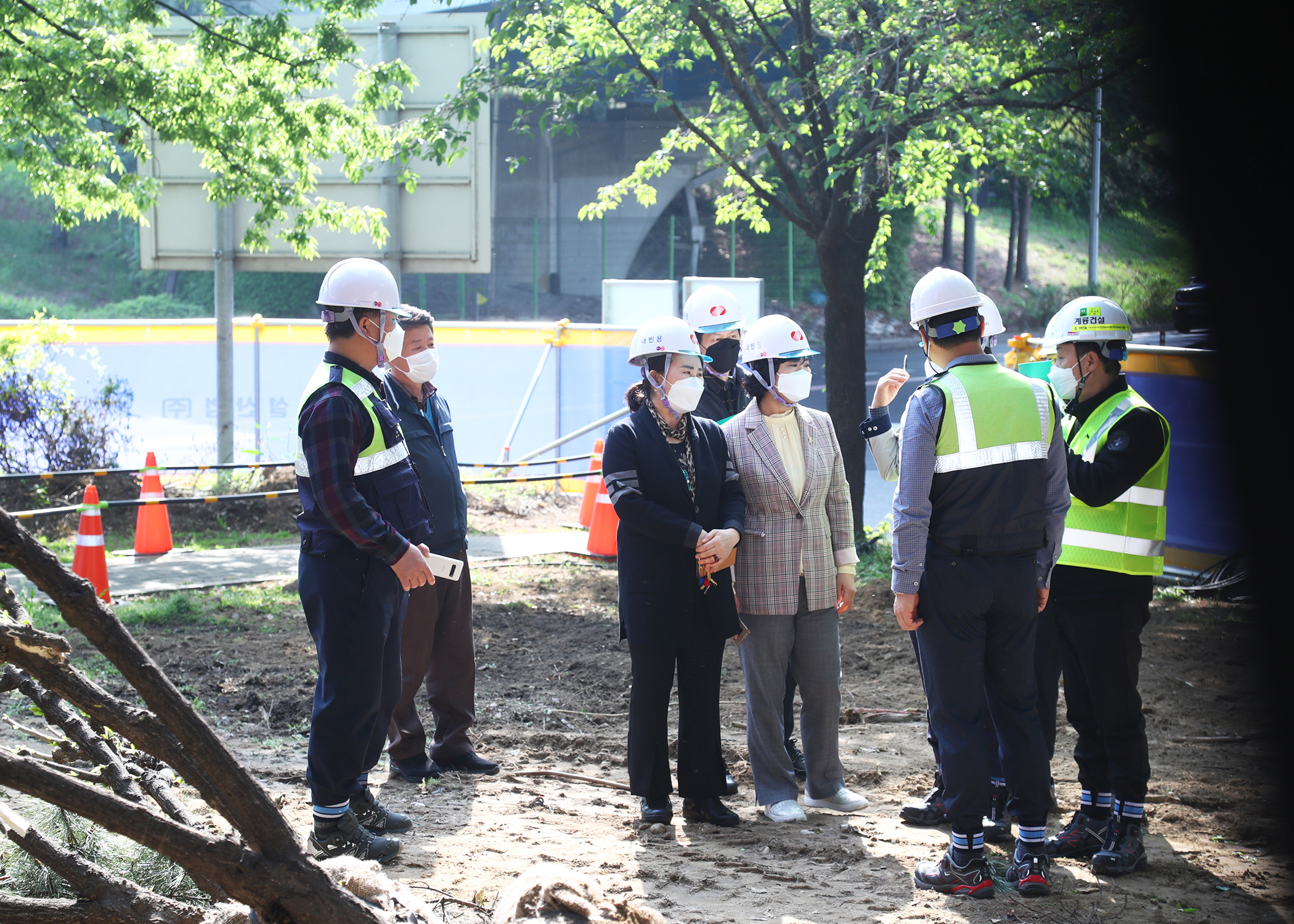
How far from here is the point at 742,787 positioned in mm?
5090

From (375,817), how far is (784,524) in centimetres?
200

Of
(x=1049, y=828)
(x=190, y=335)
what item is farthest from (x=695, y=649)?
(x=190, y=335)

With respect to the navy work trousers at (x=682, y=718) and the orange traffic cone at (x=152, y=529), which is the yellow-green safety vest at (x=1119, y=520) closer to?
the navy work trousers at (x=682, y=718)

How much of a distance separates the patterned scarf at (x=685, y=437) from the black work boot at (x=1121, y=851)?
1927mm

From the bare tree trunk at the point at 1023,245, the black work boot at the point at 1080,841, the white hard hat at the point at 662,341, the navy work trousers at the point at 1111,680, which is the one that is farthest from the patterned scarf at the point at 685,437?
the bare tree trunk at the point at 1023,245

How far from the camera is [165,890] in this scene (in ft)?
10.3

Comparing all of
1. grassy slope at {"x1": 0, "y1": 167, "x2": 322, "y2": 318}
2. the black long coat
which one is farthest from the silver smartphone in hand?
grassy slope at {"x1": 0, "y1": 167, "x2": 322, "y2": 318}

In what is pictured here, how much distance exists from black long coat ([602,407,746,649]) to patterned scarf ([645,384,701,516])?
16 mm

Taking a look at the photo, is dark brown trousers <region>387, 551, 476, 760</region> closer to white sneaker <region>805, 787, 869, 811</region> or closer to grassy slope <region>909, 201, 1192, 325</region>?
white sneaker <region>805, 787, 869, 811</region>

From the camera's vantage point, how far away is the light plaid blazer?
15.2 ft

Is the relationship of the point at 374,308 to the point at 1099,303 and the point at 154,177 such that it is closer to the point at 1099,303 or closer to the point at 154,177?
the point at 1099,303

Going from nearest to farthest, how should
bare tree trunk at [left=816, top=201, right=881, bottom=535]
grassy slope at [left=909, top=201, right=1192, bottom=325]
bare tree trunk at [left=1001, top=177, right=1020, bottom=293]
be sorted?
bare tree trunk at [left=816, top=201, right=881, bottom=535] < grassy slope at [left=909, top=201, right=1192, bottom=325] < bare tree trunk at [left=1001, top=177, right=1020, bottom=293]

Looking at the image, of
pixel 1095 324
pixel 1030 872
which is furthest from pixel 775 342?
pixel 1030 872

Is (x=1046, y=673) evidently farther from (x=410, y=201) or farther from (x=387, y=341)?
(x=410, y=201)
